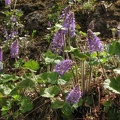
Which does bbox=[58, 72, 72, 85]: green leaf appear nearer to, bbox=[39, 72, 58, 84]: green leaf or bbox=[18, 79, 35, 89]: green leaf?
bbox=[39, 72, 58, 84]: green leaf

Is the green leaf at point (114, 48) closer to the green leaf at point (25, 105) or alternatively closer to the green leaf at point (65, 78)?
the green leaf at point (65, 78)

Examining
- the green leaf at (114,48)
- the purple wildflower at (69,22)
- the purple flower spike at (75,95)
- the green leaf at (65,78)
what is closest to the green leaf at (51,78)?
the green leaf at (65,78)

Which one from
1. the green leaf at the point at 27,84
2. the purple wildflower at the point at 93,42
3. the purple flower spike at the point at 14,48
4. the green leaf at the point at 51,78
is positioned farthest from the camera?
the purple flower spike at the point at 14,48

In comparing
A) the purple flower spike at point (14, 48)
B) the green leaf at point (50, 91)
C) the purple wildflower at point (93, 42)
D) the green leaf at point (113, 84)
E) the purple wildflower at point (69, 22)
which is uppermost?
the purple wildflower at point (69, 22)

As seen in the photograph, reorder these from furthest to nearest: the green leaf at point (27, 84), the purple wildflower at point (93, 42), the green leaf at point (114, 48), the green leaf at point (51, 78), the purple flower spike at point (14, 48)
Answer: the purple flower spike at point (14, 48) < the green leaf at point (27, 84) < the green leaf at point (51, 78) < the green leaf at point (114, 48) < the purple wildflower at point (93, 42)

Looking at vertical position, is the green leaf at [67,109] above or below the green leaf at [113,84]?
below

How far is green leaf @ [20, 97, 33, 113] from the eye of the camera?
328cm

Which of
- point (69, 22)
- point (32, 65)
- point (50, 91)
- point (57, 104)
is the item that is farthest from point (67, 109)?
point (69, 22)

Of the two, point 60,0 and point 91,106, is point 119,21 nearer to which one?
point 60,0

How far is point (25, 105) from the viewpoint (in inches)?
130

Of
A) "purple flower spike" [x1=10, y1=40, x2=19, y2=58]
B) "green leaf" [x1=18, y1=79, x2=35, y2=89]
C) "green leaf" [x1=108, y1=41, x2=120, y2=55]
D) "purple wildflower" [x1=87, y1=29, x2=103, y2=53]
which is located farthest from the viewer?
"purple flower spike" [x1=10, y1=40, x2=19, y2=58]

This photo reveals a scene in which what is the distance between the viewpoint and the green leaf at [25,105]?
10.8 ft

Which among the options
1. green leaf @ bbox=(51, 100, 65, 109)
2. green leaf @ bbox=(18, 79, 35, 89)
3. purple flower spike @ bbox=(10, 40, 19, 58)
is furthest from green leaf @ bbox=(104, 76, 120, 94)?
purple flower spike @ bbox=(10, 40, 19, 58)

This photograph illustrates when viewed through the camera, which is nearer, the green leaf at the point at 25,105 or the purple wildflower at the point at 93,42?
the purple wildflower at the point at 93,42
